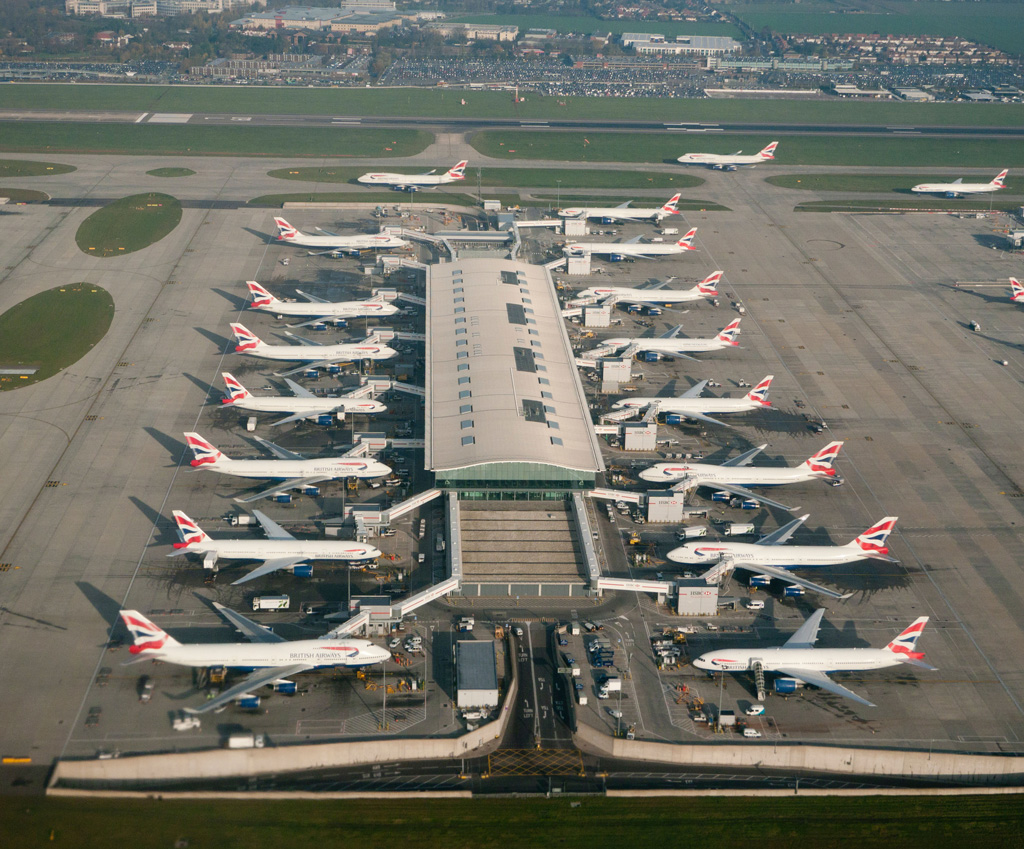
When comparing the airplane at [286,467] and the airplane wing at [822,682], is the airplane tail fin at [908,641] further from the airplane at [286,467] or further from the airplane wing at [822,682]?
the airplane at [286,467]

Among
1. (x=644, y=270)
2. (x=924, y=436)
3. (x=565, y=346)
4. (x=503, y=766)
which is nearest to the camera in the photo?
(x=503, y=766)

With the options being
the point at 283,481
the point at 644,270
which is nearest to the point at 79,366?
the point at 283,481

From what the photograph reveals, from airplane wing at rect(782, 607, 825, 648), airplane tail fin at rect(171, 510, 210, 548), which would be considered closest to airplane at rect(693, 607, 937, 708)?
airplane wing at rect(782, 607, 825, 648)

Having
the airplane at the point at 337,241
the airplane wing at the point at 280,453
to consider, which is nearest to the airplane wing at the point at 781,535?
the airplane wing at the point at 280,453

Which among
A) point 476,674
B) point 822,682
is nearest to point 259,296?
point 476,674

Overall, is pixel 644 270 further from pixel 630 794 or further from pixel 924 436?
pixel 630 794

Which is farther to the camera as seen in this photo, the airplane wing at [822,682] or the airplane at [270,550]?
the airplane at [270,550]

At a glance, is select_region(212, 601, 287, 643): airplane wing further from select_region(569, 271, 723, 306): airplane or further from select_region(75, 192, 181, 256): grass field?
select_region(75, 192, 181, 256): grass field
